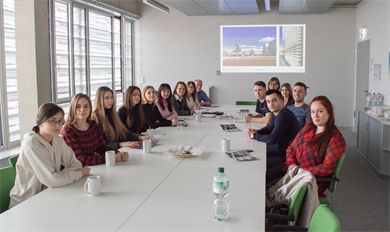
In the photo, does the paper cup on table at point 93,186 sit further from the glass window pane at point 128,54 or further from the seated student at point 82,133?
the glass window pane at point 128,54

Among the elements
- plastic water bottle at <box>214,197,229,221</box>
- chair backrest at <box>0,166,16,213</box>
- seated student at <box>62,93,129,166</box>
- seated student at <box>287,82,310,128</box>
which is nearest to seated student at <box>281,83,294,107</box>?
seated student at <box>287,82,310,128</box>

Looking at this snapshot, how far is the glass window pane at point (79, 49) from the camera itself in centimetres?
641

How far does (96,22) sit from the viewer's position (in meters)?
7.21

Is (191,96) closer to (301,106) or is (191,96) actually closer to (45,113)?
(301,106)

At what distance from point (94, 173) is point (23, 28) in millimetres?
3264

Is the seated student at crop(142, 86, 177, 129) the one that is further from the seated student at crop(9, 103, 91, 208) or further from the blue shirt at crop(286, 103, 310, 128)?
the seated student at crop(9, 103, 91, 208)

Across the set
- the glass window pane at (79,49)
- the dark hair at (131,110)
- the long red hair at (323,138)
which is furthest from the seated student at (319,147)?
the glass window pane at (79,49)

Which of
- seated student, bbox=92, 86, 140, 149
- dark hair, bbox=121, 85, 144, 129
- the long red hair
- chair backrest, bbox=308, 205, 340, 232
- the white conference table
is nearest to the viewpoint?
chair backrest, bbox=308, 205, 340, 232

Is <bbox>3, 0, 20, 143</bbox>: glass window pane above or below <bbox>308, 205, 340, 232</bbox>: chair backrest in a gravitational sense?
above

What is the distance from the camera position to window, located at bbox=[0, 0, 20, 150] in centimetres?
461

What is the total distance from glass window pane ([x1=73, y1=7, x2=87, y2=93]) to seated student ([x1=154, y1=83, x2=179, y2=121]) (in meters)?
1.93

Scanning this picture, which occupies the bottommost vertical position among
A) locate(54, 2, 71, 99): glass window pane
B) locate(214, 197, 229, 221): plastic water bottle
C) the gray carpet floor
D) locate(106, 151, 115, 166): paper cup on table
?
the gray carpet floor

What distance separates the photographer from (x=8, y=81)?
187 inches

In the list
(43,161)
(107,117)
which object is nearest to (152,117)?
(107,117)
